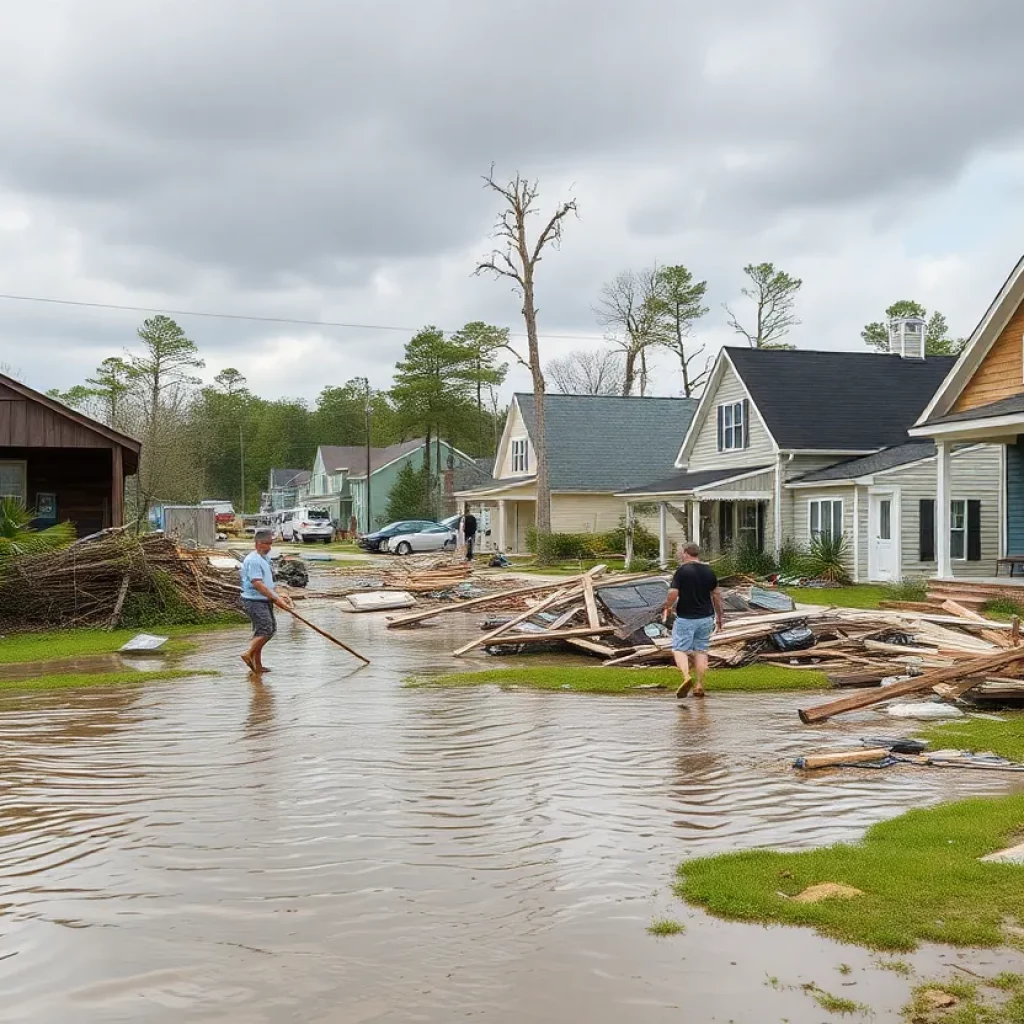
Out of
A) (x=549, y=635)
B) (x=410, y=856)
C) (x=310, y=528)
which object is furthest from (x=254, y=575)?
(x=310, y=528)

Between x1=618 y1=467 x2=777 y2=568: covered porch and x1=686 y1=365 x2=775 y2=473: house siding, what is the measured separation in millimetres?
497

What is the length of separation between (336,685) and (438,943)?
9.18 meters

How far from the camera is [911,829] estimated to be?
7.14 metres

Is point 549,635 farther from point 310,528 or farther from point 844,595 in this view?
point 310,528

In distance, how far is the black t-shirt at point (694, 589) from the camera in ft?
43.5

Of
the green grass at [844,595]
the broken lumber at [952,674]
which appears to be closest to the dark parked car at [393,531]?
the green grass at [844,595]

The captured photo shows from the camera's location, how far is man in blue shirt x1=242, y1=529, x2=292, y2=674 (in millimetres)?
15141

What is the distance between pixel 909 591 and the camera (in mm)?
24703

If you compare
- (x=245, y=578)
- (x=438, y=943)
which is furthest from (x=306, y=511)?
(x=438, y=943)

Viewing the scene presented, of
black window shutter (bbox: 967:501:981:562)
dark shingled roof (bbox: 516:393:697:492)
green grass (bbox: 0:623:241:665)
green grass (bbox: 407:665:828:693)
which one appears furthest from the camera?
dark shingled roof (bbox: 516:393:697:492)

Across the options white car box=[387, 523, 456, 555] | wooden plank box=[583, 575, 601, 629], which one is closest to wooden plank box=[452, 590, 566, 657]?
wooden plank box=[583, 575, 601, 629]

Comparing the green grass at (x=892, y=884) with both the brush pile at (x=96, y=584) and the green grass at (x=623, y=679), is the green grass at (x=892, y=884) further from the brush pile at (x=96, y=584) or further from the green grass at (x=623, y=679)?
the brush pile at (x=96, y=584)

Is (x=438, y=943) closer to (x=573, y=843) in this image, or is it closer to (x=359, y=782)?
(x=573, y=843)

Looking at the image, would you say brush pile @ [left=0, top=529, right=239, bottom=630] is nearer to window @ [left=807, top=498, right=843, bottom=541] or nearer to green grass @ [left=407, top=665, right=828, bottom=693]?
green grass @ [left=407, top=665, right=828, bottom=693]
